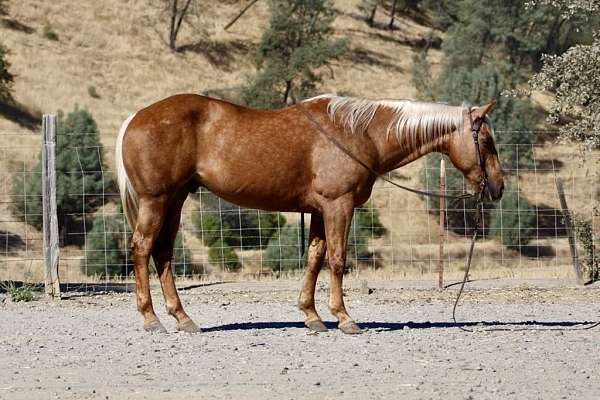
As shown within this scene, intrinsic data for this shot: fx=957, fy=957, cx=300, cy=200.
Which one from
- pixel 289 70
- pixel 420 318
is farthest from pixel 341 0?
pixel 420 318

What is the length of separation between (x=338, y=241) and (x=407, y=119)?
4.51 ft

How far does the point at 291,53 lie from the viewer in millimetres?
44344

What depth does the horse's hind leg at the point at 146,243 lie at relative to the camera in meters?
Result: 8.77

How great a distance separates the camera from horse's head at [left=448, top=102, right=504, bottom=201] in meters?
9.03

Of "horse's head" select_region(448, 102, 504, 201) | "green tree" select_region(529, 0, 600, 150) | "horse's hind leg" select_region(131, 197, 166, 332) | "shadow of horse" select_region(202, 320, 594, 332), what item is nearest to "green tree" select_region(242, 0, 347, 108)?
"green tree" select_region(529, 0, 600, 150)

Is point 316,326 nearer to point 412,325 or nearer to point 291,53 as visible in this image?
point 412,325

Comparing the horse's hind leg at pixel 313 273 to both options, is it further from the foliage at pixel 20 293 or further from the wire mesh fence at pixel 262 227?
the wire mesh fence at pixel 262 227

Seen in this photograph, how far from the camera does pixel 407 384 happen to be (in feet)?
21.4

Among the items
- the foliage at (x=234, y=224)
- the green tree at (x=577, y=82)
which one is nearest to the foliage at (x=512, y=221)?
the foliage at (x=234, y=224)

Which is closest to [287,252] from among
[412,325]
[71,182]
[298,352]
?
[71,182]

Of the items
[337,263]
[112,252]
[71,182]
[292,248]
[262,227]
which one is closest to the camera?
[337,263]

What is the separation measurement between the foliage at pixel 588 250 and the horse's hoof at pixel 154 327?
25.1ft

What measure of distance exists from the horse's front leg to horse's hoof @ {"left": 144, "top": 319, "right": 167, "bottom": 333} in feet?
5.25

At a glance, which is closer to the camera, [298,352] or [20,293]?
[298,352]
